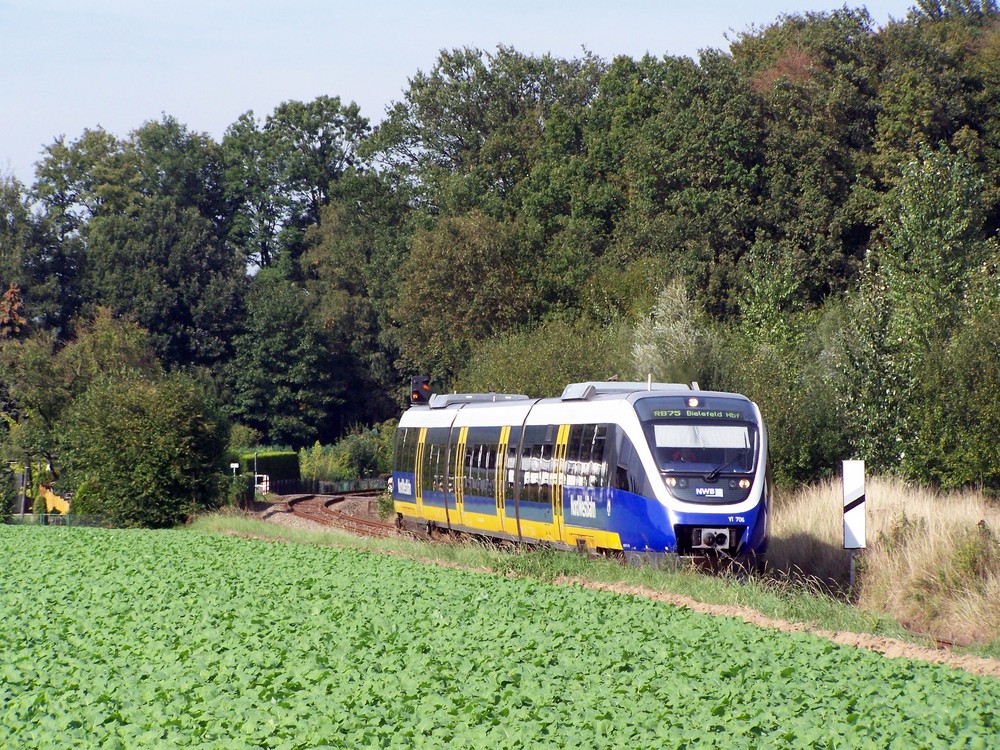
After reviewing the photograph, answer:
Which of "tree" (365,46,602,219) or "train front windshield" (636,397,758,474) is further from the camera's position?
"tree" (365,46,602,219)

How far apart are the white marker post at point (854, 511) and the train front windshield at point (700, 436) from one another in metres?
1.53

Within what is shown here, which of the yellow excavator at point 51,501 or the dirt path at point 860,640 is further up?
the yellow excavator at point 51,501

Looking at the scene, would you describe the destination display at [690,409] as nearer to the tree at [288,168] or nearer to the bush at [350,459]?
the bush at [350,459]

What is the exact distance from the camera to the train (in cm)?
1897

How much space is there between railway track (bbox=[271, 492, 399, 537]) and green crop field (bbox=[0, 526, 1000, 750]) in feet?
52.2

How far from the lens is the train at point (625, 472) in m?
19.0

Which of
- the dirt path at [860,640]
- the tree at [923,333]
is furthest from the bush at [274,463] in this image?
the dirt path at [860,640]

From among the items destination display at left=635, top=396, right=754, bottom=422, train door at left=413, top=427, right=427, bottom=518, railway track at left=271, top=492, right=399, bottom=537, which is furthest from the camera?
railway track at left=271, top=492, right=399, bottom=537

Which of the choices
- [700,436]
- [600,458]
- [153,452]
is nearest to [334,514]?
[153,452]

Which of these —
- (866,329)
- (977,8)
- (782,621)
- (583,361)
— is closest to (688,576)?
(782,621)

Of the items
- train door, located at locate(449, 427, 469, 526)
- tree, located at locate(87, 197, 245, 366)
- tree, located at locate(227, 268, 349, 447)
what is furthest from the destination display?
tree, located at locate(87, 197, 245, 366)

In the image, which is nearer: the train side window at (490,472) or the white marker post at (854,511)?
the white marker post at (854,511)

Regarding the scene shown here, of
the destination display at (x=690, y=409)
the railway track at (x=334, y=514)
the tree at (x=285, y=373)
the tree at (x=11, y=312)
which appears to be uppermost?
the tree at (x=11, y=312)

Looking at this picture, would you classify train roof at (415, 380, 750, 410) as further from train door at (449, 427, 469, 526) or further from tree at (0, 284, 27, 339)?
tree at (0, 284, 27, 339)
